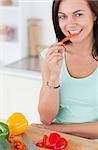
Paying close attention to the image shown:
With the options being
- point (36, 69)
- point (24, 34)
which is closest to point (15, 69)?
point (36, 69)

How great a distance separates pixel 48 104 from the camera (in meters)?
1.39

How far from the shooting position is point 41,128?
124 cm

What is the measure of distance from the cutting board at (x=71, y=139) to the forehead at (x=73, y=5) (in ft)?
1.53

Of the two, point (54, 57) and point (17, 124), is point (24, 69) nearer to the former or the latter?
point (54, 57)

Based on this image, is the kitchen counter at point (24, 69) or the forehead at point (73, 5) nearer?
the forehead at point (73, 5)

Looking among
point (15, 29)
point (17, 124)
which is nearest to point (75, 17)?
point (17, 124)

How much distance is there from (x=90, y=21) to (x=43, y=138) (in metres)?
0.51

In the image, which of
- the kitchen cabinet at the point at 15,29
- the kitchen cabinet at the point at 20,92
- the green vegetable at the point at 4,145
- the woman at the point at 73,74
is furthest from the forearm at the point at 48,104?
the kitchen cabinet at the point at 15,29

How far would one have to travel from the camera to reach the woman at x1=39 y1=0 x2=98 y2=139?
1333mm

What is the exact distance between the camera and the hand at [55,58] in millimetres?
1325

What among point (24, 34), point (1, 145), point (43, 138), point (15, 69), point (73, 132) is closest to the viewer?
point (1, 145)

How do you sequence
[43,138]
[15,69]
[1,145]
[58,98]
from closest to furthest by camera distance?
[1,145] → [43,138] → [58,98] → [15,69]

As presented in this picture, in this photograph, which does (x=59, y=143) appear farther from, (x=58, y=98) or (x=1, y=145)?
(x=58, y=98)

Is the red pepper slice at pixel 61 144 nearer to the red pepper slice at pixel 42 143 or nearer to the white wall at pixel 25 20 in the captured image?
the red pepper slice at pixel 42 143
